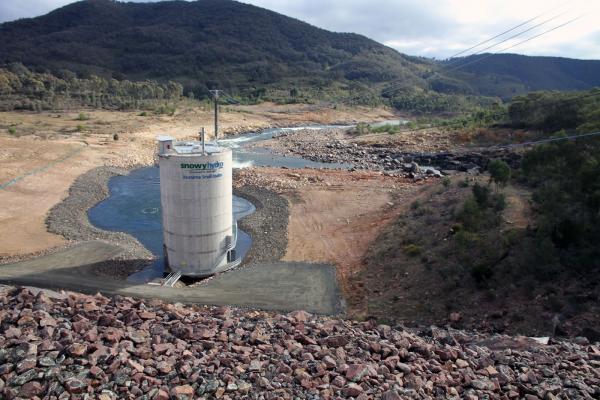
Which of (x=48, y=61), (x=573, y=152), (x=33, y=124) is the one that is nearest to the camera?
(x=573, y=152)


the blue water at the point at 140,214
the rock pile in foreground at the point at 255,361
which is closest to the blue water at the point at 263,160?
the blue water at the point at 140,214

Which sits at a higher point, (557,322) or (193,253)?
(557,322)

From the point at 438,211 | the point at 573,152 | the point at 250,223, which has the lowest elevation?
the point at 250,223

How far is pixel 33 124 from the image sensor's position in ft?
223

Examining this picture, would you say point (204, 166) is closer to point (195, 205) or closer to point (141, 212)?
point (195, 205)

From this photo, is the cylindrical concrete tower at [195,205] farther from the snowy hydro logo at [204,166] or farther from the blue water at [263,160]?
the blue water at [263,160]

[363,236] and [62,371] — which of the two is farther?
[363,236]

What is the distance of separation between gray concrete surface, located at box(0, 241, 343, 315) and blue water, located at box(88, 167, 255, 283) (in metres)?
2.60

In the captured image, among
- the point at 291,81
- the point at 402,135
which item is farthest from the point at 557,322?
the point at 291,81

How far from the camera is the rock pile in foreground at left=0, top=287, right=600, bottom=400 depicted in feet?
31.6

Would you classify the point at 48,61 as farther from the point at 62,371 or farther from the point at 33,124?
the point at 62,371

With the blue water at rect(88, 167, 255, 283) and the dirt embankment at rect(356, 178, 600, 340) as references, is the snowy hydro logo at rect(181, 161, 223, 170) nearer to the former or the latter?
the blue water at rect(88, 167, 255, 283)

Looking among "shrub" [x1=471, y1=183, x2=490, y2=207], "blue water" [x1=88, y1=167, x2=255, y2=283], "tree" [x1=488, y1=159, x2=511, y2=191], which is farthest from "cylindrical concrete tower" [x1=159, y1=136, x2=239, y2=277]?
"tree" [x1=488, y1=159, x2=511, y2=191]

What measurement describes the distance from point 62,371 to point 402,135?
7174cm
